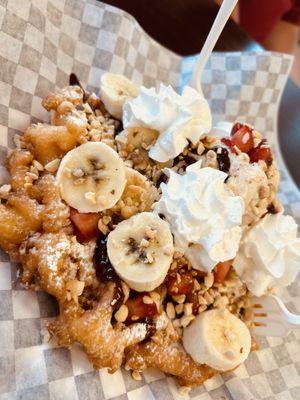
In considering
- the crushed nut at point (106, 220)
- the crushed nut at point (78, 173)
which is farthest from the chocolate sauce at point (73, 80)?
the crushed nut at point (106, 220)

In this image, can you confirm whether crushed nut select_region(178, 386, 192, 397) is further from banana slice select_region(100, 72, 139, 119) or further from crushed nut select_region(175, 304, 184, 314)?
banana slice select_region(100, 72, 139, 119)

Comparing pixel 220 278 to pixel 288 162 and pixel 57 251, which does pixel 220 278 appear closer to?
pixel 57 251

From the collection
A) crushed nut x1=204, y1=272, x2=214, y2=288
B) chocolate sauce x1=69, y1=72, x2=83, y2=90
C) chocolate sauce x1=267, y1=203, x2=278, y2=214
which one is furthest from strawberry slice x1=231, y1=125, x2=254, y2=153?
chocolate sauce x1=69, y1=72, x2=83, y2=90

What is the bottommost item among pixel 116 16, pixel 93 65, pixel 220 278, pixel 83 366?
pixel 83 366

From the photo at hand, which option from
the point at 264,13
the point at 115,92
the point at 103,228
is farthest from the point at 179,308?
the point at 264,13

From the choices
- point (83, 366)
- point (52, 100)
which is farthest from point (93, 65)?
point (83, 366)
